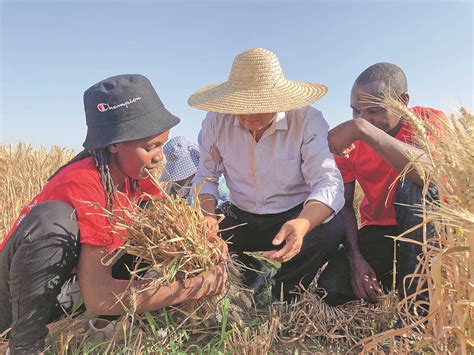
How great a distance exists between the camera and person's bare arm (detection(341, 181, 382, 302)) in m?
2.36

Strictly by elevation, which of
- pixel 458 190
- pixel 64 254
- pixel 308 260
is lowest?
pixel 308 260

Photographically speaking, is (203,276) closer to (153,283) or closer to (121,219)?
(153,283)

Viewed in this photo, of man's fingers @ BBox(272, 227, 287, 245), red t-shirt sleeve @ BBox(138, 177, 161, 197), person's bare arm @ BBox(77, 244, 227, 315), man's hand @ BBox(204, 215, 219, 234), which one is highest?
red t-shirt sleeve @ BBox(138, 177, 161, 197)

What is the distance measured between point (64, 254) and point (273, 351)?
3.24 ft

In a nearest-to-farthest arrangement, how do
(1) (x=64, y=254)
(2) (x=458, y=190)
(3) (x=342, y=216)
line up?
1. (2) (x=458, y=190)
2. (1) (x=64, y=254)
3. (3) (x=342, y=216)

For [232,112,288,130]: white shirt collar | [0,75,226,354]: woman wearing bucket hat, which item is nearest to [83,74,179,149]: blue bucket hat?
[0,75,226,354]: woman wearing bucket hat

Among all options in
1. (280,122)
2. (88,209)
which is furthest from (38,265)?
(280,122)

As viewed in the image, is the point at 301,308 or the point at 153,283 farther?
the point at 301,308

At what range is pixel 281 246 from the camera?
2498 mm

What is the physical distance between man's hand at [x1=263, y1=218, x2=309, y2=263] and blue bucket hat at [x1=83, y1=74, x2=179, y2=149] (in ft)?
2.33

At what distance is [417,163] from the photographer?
1347 mm

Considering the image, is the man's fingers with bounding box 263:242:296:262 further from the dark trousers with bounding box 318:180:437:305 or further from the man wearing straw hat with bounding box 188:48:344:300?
the dark trousers with bounding box 318:180:437:305

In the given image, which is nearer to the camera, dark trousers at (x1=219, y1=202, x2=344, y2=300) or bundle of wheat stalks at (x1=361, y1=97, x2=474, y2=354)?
bundle of wheat stalks at (x1=361, y1=97, x2=474, y2=354)

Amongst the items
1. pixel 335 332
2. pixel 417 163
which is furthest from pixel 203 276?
pixel 417 163
